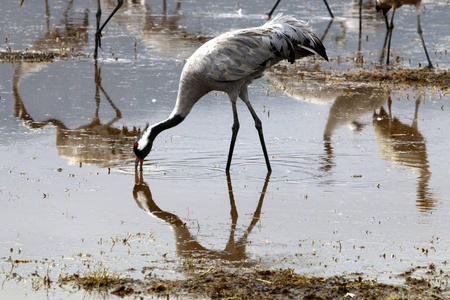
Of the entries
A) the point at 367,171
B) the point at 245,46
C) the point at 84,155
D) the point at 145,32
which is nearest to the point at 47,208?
the point at 84,155

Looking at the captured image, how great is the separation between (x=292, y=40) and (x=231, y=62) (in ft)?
2.38

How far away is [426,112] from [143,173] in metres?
4.57

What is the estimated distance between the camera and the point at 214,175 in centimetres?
788

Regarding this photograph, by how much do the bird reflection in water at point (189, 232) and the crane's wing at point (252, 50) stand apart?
42.4 inches

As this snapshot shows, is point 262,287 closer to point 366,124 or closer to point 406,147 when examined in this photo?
point 406,147

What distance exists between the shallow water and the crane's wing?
0.99 metres

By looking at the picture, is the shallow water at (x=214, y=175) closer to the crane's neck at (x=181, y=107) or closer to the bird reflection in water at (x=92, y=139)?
the bird reflection in water at (x=92, y=139)

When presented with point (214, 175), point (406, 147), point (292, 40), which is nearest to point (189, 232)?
point (214, 175)

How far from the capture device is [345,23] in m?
19.7

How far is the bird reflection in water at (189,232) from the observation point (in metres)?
5.62

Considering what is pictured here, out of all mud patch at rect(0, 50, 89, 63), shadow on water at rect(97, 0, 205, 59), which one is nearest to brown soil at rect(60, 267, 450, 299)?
mud patch at rect(0, 50, 89, 63)

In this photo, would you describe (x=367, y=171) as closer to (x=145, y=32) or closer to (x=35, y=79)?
(x=35, y=79)

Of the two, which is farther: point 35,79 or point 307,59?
point 307,59

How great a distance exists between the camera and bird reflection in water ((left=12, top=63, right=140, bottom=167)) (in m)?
8.35
